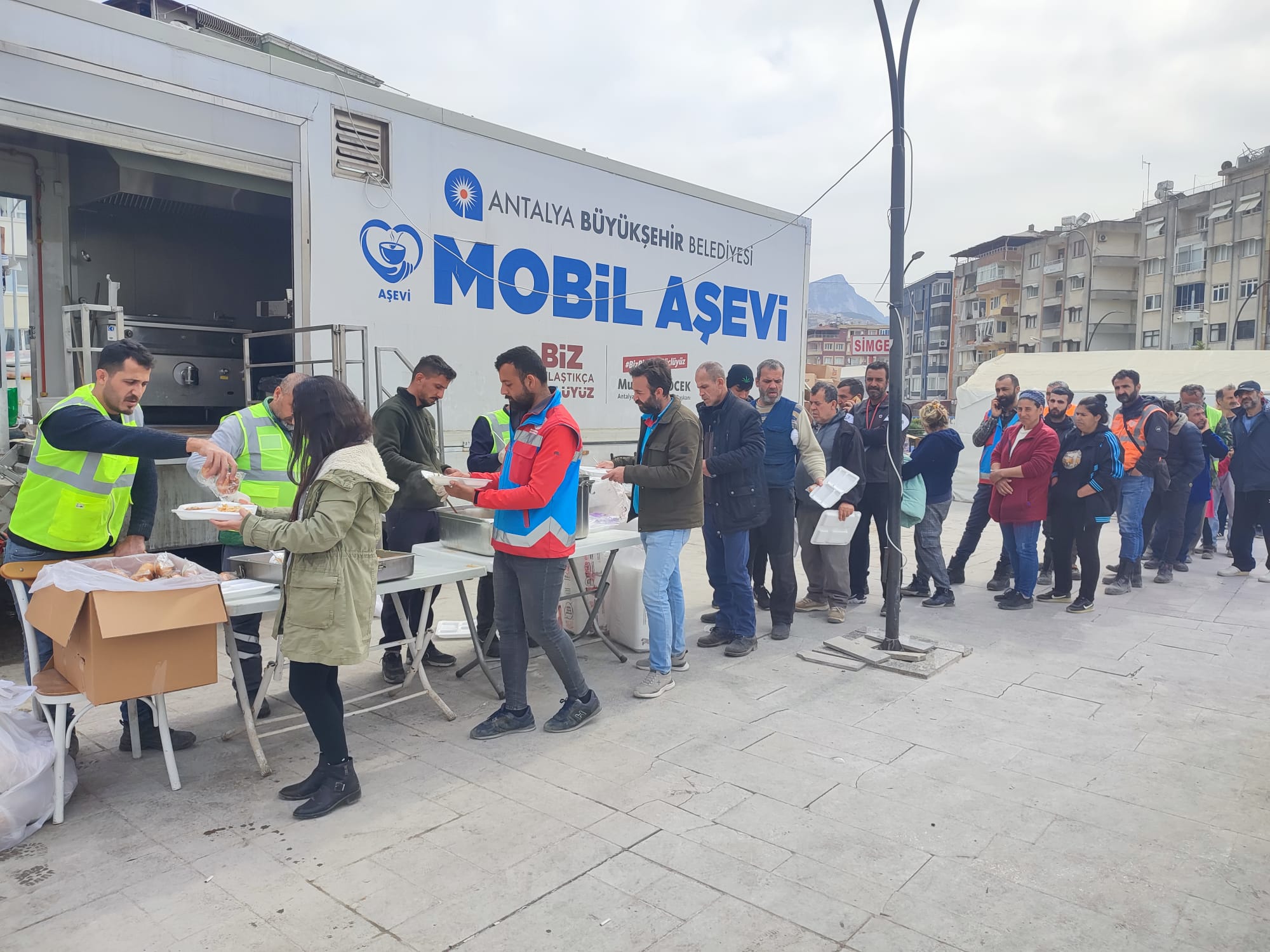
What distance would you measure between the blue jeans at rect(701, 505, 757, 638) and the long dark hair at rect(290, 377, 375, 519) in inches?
110

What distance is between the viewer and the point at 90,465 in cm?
336

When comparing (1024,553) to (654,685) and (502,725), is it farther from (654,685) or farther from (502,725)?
(502,725)

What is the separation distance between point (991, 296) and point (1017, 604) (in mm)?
72192

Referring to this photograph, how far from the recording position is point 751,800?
129 inches

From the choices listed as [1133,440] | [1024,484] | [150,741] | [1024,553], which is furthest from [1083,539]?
[150,741]

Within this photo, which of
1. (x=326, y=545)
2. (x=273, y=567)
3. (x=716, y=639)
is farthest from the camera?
(x=716, y=639)

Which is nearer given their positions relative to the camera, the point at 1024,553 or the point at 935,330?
the point at 1024,553

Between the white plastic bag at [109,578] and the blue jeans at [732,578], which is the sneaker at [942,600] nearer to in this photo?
the blue jeans at [732,578]

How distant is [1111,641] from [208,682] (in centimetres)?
543

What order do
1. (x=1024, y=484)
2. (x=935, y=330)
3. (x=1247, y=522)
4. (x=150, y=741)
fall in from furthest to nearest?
(x=935, y=330) → (x=1247, y=522) → (x=1024, y=484) → (x=150, y=741)

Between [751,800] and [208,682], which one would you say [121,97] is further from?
[751,800]

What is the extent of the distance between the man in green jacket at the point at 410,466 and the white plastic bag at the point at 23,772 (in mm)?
1636

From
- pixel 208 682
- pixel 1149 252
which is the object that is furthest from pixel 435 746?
pixel 1149 252

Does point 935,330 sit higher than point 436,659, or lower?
higher
